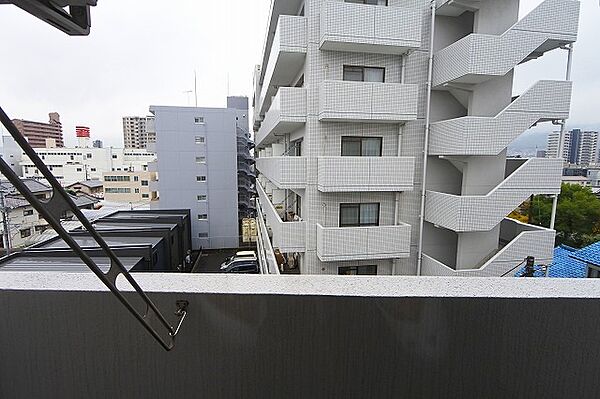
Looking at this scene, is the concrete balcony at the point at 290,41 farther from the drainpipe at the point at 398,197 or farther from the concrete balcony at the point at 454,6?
the concrete balcony at the point at 454,6

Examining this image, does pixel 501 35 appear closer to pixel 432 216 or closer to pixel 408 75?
pixel 408 75

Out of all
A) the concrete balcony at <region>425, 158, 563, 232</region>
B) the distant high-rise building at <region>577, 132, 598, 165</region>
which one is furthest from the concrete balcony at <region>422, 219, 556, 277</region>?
the distant high-rise building at <region>577, 132, 598, 165</region>

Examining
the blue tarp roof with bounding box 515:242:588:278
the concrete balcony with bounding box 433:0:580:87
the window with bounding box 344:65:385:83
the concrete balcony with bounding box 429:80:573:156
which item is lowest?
the blue tarp roof with bounding box 515:242:588:278

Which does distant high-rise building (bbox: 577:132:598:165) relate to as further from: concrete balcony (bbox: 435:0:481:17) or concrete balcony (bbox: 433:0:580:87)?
concrete balcony (bbox: 435:0:481:17)

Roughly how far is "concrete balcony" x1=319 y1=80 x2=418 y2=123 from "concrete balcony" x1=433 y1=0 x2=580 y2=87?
2.45ft

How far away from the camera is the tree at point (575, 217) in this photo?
26.5 feet

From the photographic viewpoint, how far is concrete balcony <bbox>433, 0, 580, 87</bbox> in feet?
12.3

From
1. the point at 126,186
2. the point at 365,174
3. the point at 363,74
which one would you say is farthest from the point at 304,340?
the point at 126,186

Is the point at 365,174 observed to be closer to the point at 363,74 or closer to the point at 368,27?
the point at 363,74

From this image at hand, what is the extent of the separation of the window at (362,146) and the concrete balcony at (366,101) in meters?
0.40

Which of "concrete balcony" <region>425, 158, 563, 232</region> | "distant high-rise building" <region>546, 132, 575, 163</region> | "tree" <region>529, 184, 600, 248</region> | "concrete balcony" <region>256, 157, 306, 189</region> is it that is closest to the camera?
"concrete balcony" <region>425, 158, 563, 232</region>

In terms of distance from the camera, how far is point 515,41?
3.82 metres

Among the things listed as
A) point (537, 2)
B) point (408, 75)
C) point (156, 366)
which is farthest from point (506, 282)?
point (537, 2)

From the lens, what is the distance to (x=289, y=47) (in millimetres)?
3936
